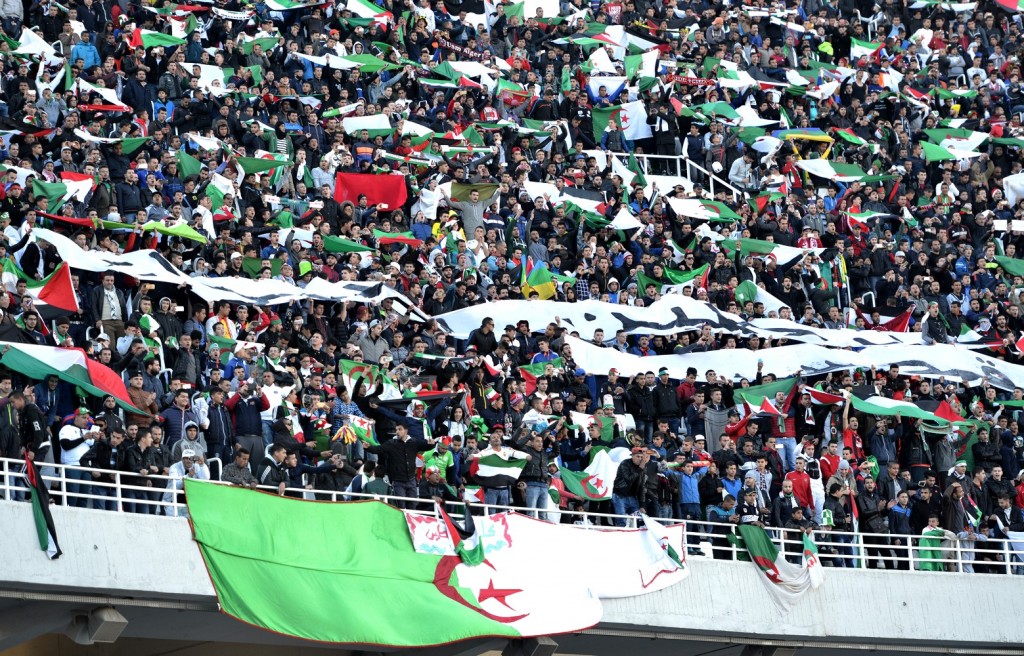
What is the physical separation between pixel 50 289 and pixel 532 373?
5.43 metres

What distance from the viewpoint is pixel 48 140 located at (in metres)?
23.7

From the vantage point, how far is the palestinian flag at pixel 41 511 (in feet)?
55.0

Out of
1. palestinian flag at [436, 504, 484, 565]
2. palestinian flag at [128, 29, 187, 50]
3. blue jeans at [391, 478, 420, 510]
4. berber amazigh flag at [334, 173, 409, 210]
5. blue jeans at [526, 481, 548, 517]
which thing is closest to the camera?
palestinian flag at [436, 504, 484, 565]

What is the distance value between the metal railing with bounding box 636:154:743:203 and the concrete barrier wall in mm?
9464

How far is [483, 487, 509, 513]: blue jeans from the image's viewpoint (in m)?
20.0

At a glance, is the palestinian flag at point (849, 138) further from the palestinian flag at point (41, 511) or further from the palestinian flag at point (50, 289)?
the palestinian flag at point (41, 511)

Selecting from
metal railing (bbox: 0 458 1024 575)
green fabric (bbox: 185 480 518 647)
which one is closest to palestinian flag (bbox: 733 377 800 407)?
metal railing (bbox: 0 458 1024 575)

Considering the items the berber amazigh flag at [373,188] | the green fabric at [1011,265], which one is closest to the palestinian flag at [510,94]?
the berber amazigh flag at [373,188]

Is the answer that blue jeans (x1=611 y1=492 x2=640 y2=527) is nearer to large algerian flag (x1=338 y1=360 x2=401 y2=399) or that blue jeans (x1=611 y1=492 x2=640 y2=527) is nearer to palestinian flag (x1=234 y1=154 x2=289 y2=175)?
large algerian flag (x1=338 y1=360 x2=401 y2=399)

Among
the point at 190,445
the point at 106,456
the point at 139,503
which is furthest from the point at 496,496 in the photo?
the point at 106,456

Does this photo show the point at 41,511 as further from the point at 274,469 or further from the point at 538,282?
the point at 538,282

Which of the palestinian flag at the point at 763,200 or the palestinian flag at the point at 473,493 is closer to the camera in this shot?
the palestinian flag at the point at 473,493

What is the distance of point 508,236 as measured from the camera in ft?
85.8

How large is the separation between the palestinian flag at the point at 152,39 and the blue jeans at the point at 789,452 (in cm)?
1020
